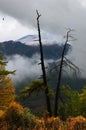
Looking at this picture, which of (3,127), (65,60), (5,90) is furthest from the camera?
(5,90)

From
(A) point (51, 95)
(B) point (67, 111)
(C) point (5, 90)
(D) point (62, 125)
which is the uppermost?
(D) point (62, 125)

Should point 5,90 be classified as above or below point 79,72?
below

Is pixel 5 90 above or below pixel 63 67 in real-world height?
below

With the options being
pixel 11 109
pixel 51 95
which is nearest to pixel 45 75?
pixel 51 95

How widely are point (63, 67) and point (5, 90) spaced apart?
3187 cm

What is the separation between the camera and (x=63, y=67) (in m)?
29.7

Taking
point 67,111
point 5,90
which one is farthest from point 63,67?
point 67,111

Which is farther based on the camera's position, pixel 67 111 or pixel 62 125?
pixel 67 111

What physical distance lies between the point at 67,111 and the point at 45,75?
41.1 metres

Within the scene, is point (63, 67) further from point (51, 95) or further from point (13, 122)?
point (13, 122)

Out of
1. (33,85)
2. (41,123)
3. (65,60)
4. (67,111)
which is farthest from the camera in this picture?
(67,111)

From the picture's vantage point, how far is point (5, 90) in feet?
200

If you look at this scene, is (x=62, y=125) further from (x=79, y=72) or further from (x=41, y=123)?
(x=79, y=72)

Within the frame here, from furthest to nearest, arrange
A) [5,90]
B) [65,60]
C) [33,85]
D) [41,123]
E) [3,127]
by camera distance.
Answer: [5,90] → [65,60] → [33,85] → [41,123] → [3,127]
